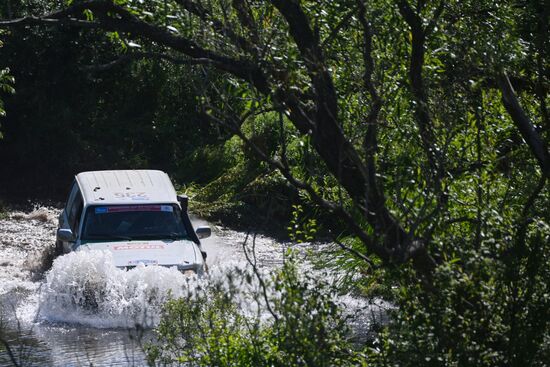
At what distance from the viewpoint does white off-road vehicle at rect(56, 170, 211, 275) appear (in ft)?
43.8

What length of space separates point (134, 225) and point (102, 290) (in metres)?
1.12

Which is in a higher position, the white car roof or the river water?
the white car roof

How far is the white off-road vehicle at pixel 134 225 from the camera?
13336 millimetres

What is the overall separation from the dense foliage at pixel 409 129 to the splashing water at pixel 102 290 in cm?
283

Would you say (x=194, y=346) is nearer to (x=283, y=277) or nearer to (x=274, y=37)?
(x=283, y=277)

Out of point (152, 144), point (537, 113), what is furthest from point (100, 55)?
point (537, 113)

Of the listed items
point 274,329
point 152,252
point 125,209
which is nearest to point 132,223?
point 125,209

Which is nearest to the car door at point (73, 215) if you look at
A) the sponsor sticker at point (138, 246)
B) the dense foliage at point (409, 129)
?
the sponsor sticker at point (138, 246)

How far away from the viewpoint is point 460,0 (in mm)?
9438

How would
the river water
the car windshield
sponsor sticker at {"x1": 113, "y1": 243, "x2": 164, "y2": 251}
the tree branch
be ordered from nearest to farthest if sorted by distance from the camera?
the tree branch
the river water
sponsor sticker at {"x1": 113, "y1": 243, "x2": 164, "y2": 251}
the car windshield

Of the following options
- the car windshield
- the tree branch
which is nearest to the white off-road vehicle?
the car windshield

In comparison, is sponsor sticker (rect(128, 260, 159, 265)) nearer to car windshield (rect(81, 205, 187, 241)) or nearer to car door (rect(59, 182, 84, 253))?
car windshield (rect(81, 205, 187, 241))

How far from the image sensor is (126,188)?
14812 mm

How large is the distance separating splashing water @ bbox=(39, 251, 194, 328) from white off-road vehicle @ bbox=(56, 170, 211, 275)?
220 millimetres
